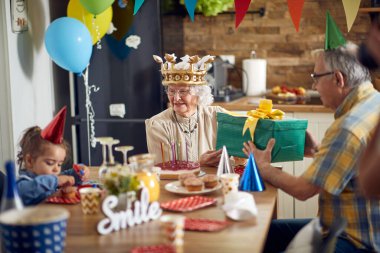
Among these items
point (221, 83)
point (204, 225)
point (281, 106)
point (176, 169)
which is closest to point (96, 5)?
point (221, 83)

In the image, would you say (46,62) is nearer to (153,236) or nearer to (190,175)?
(190,175)

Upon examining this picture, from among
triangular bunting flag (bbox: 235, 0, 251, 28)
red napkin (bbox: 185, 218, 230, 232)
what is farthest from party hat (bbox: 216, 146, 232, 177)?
triangular bunting flag (bbox: 235, 0, 251, 28)

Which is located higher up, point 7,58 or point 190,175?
point 7,58

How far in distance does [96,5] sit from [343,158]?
7.80ft

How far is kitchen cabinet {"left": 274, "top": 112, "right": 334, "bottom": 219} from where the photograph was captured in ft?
14.6

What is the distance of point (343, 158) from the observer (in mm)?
2363

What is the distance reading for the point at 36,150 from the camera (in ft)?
8.24

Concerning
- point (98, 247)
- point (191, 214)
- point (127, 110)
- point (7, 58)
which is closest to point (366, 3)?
point (127, 110)

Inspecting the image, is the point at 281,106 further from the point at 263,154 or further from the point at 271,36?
the point at 263,154

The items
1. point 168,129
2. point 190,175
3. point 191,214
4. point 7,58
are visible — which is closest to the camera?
point 191,214

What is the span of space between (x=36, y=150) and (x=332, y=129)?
45.5 inches

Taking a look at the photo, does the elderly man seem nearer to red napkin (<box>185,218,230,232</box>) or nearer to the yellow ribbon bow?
the yellow ribbon bow

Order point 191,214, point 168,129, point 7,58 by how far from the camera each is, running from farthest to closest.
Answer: point 7,58 → point 168,129 → point 191,214

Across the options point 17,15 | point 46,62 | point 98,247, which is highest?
point 17,15
